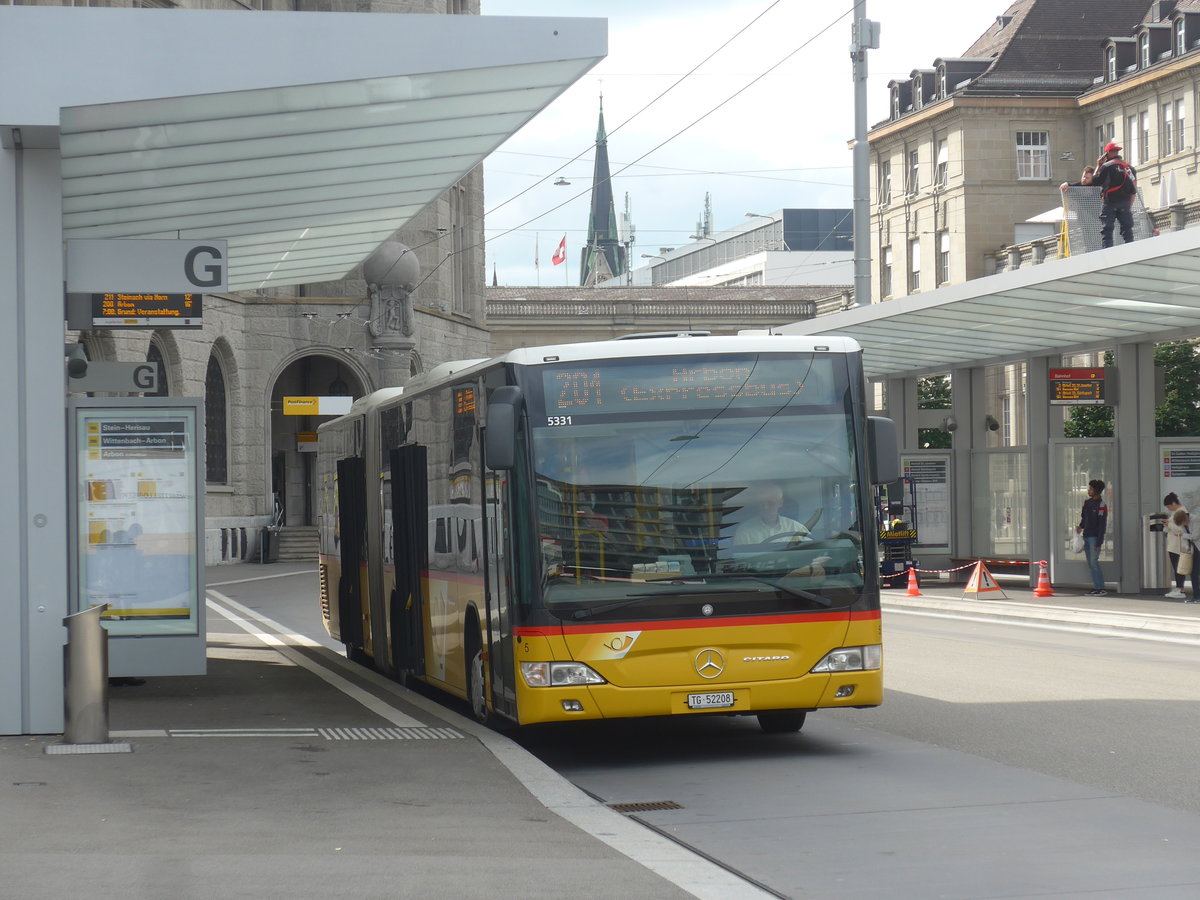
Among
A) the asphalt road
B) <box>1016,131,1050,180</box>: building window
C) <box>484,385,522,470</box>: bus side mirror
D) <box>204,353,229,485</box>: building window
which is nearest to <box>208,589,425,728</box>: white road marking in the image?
the asphalt road

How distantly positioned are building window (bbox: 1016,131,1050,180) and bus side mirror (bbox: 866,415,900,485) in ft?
226

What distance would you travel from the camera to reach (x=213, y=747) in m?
11.1

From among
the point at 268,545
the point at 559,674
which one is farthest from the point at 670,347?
the point at 268,545

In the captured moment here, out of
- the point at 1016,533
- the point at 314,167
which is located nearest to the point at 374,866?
the point at 314,167

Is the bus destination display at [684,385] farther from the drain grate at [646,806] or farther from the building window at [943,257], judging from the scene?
the building window at [943,257]

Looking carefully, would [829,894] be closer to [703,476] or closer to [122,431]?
[703,476]

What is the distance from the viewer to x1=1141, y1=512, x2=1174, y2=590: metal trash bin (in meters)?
25.7

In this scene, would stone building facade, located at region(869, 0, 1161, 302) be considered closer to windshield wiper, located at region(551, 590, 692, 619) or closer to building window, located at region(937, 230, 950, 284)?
building window, located at region(937, 230, 950, 284)

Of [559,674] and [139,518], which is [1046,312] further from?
[559,674]

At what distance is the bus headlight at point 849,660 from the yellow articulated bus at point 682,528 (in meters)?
0.01

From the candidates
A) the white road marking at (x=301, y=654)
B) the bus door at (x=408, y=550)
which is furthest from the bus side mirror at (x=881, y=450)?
the bus door at (x=408, y=550)

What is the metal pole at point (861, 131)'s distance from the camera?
29.1 m

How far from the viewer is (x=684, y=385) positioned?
10906 millimetres

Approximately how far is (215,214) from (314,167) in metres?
2.03
